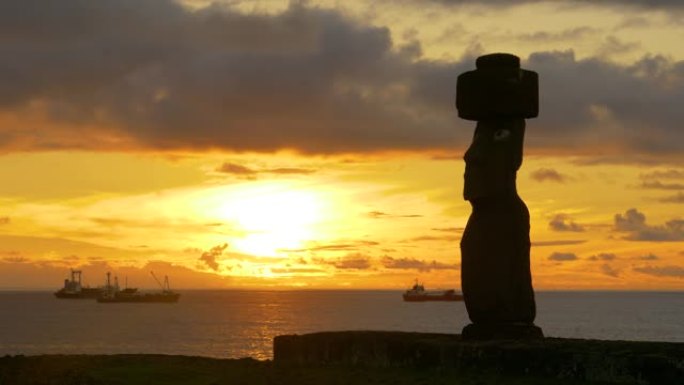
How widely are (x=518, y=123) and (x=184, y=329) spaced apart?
112 metres

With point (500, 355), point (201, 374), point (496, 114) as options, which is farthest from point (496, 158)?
point (201, 374)

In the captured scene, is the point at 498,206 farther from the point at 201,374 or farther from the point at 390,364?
the point at 201,374

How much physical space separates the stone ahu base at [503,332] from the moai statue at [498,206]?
0.06ft

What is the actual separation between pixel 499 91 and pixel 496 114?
425 millimetres

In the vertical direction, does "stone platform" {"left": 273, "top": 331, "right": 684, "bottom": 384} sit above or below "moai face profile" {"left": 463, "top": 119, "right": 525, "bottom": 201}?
below

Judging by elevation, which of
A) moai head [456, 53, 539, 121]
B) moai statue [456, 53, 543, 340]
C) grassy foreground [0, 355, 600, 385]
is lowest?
grassy foreground [0, 355, 600, 385]

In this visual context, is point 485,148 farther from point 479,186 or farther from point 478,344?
point 478,344

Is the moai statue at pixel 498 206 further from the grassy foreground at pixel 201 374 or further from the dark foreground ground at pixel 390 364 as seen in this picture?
the grassy foreground at pixel 201 374

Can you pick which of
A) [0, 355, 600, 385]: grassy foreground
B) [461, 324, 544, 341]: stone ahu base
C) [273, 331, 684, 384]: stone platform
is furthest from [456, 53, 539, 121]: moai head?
[0, 355, 600, 385]: grassy foreground

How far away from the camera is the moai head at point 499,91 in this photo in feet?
64.7

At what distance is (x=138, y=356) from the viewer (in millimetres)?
22562

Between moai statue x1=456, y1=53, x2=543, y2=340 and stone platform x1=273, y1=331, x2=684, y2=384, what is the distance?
744 mm

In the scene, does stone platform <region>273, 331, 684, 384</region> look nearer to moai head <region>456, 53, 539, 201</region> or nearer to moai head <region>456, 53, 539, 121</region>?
moai head <region>456, 53, 539, 201</region>

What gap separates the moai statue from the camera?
19766 mm
